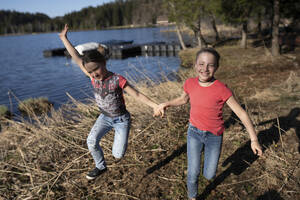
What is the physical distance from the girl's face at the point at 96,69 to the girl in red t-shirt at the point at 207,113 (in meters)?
1.05

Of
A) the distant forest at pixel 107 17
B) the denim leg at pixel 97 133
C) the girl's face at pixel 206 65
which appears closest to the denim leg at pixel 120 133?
the denim leg at pixel 97 133

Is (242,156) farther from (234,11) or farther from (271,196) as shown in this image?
(234,11)

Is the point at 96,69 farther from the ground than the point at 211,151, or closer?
farther from the ground

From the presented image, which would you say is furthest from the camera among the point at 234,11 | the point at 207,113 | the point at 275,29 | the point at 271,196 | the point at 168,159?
the point at 234,11

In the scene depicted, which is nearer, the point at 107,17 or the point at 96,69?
the point at 96,69

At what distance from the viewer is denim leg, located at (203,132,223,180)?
2.48 m

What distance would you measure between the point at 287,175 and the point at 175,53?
86.2ft

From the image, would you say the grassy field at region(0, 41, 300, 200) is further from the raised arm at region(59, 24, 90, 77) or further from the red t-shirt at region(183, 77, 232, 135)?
the raised arm at region(59, 24, 90, 77)

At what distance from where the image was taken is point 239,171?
337 cm

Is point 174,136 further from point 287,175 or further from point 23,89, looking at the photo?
point 23,89

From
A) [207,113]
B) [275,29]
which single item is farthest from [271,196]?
[275,29]

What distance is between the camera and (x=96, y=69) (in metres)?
2.67

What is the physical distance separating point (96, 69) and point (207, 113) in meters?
1.40

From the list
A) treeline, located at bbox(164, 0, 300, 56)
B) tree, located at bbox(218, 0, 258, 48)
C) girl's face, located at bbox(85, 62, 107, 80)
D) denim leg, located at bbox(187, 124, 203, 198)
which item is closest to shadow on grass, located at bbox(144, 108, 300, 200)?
denim leg, located at bbox(187, 124, 203, 198)
